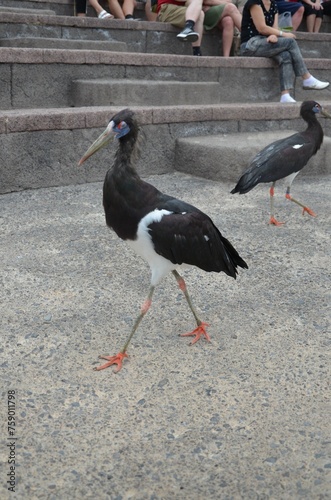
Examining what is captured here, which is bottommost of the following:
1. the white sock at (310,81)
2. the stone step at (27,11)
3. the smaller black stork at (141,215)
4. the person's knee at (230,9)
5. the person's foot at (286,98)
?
the person's foot at (286,98)

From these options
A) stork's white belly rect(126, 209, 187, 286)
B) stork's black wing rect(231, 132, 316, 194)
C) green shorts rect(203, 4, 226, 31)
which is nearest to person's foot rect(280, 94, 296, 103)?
green shorts rect(203, 4, 226, 31)

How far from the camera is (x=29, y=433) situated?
267cm

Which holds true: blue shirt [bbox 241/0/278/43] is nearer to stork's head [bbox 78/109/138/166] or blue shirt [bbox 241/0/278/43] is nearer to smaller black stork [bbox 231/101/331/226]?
smaller black stork [bbox 231/101/331/226]

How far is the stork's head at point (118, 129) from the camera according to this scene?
3.12 m

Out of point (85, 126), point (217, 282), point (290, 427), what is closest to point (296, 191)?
point (85, 126)

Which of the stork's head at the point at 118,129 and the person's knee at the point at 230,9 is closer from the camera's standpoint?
the stork's head at the point at 118,129

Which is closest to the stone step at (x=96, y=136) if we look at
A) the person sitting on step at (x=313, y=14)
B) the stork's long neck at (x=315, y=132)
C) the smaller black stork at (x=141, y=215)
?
the stork's long neck at (x=315, y=132)

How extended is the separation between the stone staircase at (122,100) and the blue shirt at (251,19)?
1.69ft

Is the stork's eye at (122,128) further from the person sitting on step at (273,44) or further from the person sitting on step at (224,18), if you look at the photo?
the person sitting on step at (224,18)

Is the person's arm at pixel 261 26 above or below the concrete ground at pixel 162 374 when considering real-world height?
above

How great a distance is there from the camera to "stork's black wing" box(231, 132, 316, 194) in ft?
18.3

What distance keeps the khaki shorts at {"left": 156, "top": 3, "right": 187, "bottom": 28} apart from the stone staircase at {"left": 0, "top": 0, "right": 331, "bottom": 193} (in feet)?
0.54

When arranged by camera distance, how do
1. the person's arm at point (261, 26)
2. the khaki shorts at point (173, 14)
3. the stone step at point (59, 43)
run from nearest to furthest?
1. the stone step at point (59, 43)
2. the person's arm at point (261, 26)
3. the khaki shorts at point (173, 14)

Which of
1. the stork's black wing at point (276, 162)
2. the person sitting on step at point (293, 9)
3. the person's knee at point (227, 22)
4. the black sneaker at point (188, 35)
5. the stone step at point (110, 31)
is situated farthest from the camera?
the person sitting on step at point (293, 9)
